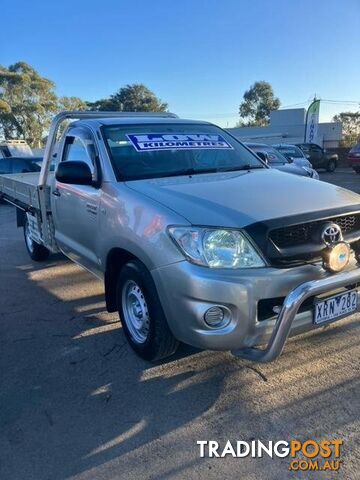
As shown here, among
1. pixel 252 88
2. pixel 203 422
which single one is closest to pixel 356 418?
pixel 203 422

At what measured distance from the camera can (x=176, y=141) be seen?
418 centimetres

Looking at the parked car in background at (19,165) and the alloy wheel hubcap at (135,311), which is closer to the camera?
the alloy wheel hubcap at (135,311)

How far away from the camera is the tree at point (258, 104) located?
65.2 meters

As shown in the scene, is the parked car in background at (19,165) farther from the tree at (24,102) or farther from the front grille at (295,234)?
the tree at (24,102)

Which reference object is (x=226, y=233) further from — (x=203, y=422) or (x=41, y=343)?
(x=41, y=343)

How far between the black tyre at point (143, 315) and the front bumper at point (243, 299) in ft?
0.84

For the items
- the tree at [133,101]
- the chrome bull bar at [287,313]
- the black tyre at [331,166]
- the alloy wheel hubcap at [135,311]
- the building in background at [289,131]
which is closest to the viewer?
the chrome bull bar at [287,313]

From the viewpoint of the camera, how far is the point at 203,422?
2.81 meters

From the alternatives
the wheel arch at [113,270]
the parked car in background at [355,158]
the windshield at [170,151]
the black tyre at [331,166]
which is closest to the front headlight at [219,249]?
the wheel arch at [113,270]

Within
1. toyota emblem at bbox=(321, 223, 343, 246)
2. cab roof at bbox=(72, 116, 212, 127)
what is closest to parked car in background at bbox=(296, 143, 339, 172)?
cab roof at bbox=(72, 116, 212, 127)

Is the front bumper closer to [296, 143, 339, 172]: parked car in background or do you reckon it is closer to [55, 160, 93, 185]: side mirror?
[55, 160, 93, 185]: side mirror

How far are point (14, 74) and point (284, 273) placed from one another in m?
48.5

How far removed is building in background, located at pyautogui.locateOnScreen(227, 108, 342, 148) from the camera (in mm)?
40188

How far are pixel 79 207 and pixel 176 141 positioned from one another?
3.69 feet
